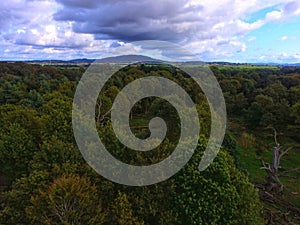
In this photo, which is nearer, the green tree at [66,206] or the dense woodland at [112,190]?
the green tree at [66,206]

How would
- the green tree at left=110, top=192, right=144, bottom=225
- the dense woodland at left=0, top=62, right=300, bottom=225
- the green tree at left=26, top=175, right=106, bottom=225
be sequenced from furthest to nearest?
the dense woodland at left=0, top=62, right=300, bottom=225 → the green tree at left=110, top=192, right=144, bottom=225 → the green tree at left=26, top=175, right=106, bottom=225

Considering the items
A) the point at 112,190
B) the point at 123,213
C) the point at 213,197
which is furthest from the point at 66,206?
the point at 213,197

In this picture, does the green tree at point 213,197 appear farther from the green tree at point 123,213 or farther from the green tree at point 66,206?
the green tree at point 66,206

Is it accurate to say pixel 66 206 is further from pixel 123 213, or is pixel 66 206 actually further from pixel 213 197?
pixel 213 197

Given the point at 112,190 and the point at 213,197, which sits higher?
the point at 213,197

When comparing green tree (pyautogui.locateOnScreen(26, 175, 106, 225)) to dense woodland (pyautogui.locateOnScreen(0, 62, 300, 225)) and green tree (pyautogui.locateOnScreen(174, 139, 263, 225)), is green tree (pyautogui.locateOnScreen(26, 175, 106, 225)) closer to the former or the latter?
dense woodland (pyautogui.locateOnScreen(0, 62, 300, 225))

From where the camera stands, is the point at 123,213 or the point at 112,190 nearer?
the point at 123,213

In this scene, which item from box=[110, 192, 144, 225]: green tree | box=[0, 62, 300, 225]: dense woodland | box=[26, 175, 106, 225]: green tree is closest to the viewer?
box=[26, 175, 106, 225]: green tree

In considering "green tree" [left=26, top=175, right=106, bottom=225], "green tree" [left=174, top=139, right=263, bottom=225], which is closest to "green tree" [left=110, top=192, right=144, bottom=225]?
"green tree" [left=26, top=175, right=106, bottom=225]

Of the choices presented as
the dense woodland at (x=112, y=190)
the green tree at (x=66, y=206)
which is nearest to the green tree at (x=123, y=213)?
the dense woodland at (x=112, y=190)

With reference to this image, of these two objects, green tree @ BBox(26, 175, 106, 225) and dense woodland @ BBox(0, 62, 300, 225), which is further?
dense woodland @ BBox(0, 62, 300, 225)

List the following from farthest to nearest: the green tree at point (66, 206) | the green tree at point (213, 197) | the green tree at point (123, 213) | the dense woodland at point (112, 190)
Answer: the green tree at point (213, 197) → the dense woodland at point (112, 190) → the green tree at point (123, 213) → the green tree at point (66, 206)
